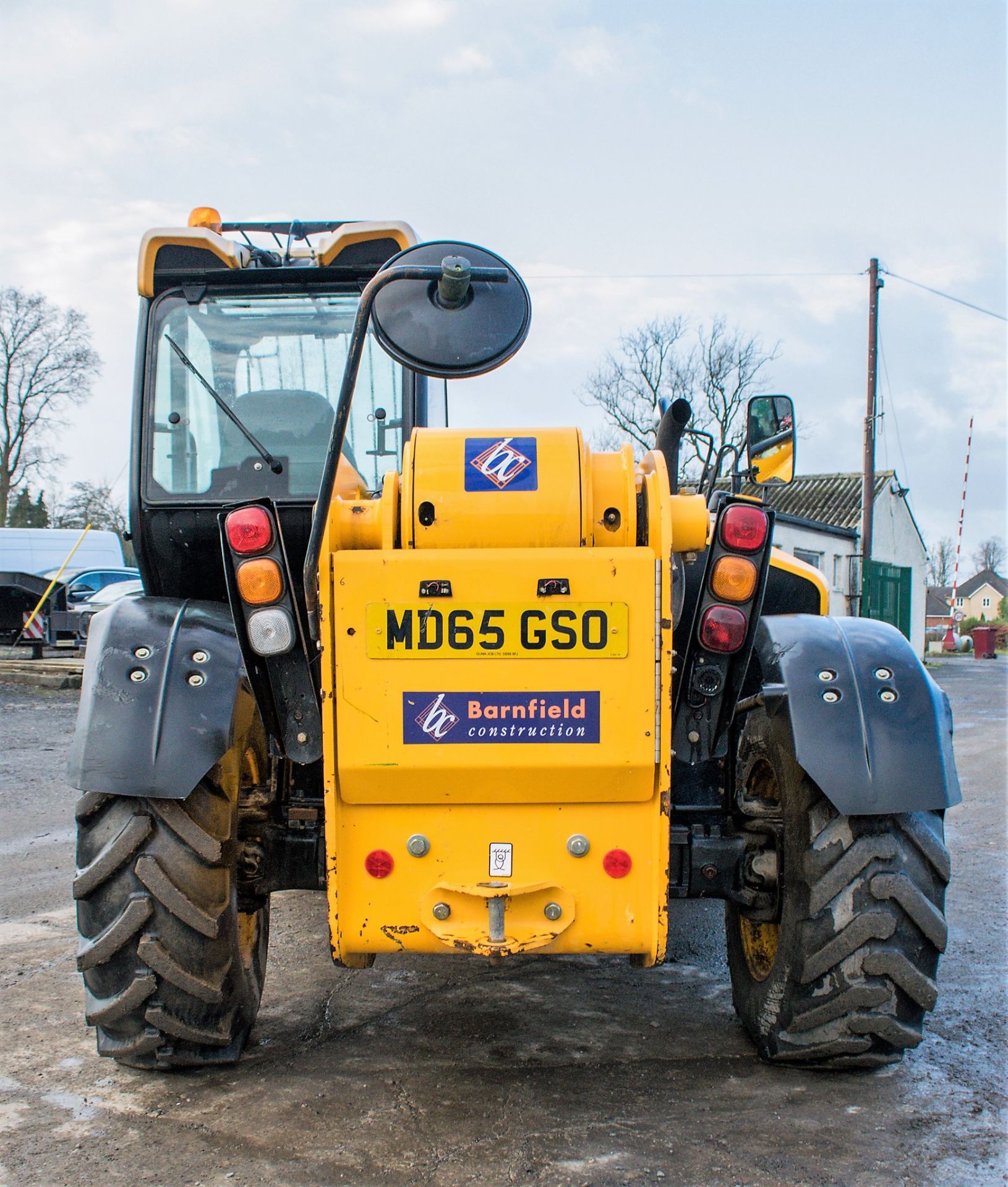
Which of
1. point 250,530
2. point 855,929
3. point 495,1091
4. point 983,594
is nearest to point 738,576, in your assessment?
point 855,929

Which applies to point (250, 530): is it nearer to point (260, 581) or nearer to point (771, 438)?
point (260, 581)

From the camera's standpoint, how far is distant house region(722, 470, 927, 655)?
26.9 m

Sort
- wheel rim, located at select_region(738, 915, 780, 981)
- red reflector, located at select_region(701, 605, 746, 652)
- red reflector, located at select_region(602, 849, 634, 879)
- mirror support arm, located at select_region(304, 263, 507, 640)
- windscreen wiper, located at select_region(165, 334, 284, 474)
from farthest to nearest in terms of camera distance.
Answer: windscreen wiper, located at select_region(165, 334, 284, 474) < wheel rim, located at select_region(738, 915, 780, 981) < red reflector, located at select_region(701, 605, 746, 652) < red reflector, located at select_region(602, 849, 634, 879) < mirror support arm, located at select_region(304, 263, 507, 640)

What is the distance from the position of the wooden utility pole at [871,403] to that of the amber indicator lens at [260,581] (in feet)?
73.1

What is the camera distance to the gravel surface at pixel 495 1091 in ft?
8.93

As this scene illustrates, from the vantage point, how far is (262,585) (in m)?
2.92

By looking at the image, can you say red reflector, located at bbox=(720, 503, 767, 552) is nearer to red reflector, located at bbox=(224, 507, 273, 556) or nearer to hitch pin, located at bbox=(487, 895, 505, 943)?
hitch pin, located at bbox=(487, 895, 505, 943)

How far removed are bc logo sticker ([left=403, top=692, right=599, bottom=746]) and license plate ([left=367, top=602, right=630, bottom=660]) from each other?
3.9 inches

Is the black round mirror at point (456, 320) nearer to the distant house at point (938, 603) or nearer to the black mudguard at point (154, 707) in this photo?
the black mudguard at point (154, 707)

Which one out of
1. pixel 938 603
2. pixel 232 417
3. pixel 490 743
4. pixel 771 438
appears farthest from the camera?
pixel 938 603

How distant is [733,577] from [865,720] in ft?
1.74

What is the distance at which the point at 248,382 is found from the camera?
434 cm

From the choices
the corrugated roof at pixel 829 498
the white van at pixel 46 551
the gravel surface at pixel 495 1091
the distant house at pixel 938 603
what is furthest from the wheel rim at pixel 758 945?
the distant house at pixel 938 603

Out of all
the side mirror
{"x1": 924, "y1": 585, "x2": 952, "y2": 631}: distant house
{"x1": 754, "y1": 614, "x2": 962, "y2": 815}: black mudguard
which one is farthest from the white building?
{"x1": 924, "y1": 585, "x2": 952, "y2": 631}: distant house
